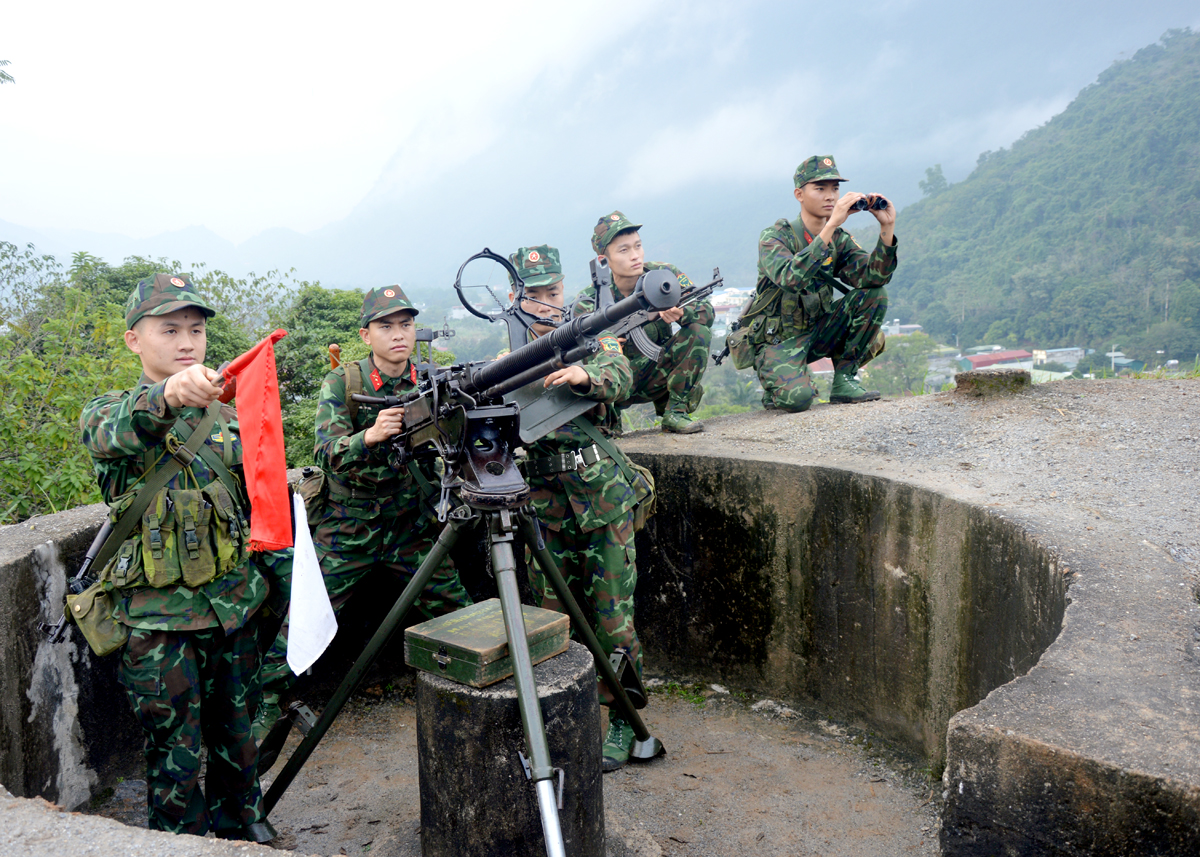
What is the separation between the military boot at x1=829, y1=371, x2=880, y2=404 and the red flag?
4669 mm

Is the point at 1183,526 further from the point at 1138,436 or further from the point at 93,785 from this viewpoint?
the point at 93,785

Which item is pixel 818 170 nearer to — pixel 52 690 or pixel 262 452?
pixel 262 452

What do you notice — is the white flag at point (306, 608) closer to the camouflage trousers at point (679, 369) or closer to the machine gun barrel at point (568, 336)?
the machine gun barrel at point (568, 336)

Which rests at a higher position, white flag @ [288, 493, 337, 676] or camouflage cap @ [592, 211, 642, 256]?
camouflage cap @ [592, 211, 642, 256]

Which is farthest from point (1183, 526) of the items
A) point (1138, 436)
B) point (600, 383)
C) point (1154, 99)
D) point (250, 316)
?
point (1154, 99)

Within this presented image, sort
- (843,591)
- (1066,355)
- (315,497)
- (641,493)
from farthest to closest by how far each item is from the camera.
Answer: (1066,355), (843,591), (641,493), (315,497)

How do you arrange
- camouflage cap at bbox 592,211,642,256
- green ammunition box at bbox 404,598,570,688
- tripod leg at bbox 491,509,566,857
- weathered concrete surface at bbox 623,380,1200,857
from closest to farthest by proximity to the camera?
weathered concrete surface at bbox 623,380,1200,857 < tripod leg at bbox 491,509,566,857 < green ammunition box at bbox 404,598,570,688 < camouflage cap at bbox 592,211,642,256

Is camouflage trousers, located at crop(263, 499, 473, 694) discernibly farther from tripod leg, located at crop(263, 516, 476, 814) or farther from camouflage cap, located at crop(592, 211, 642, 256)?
camouflage cap, located at crop(592, 211, 642, 256)

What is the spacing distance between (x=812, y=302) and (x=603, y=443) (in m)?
2.78

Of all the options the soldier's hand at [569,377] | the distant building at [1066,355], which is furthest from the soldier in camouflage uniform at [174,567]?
the distant building at [1066,355]

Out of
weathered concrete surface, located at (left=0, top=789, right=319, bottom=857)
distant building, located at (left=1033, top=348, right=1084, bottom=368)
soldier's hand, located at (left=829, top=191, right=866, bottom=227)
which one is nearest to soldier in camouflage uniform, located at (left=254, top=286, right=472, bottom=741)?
weathered concrete surface, located at (left=0, top=789, right=319, bottom=857)

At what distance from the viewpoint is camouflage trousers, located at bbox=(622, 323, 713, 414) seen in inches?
227

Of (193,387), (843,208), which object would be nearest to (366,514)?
(193,387)

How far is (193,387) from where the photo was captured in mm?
2375
